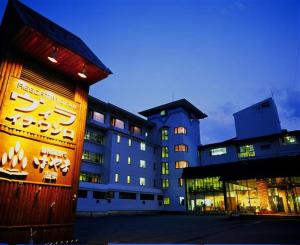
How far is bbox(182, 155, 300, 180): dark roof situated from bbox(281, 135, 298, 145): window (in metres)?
6.69

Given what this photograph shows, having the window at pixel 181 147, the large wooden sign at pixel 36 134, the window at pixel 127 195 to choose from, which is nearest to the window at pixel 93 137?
the window at pixel 127 195

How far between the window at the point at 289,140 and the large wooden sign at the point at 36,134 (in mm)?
36434

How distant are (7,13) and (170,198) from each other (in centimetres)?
3617

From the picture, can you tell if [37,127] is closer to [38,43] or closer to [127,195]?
[38,43]

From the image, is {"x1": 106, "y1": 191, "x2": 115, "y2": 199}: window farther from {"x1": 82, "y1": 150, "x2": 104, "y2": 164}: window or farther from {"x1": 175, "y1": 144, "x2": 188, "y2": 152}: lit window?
{"x1": 175, "y1": 144, "x2": 188, "y2": 152}: lit window

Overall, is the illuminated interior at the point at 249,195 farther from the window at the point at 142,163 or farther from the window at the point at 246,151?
the window at the point at 142,163

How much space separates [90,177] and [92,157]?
2.72 meters

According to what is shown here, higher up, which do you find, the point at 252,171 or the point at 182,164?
the point at 182,164

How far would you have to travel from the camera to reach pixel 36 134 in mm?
8508

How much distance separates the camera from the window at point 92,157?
102 feet

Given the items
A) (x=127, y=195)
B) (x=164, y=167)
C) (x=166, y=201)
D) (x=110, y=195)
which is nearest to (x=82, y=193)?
(x=110, y=195)

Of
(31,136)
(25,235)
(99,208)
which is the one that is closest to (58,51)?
(31,136)

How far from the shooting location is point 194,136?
44.7 m

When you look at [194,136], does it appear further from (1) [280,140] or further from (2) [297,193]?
(2) [297,193]
